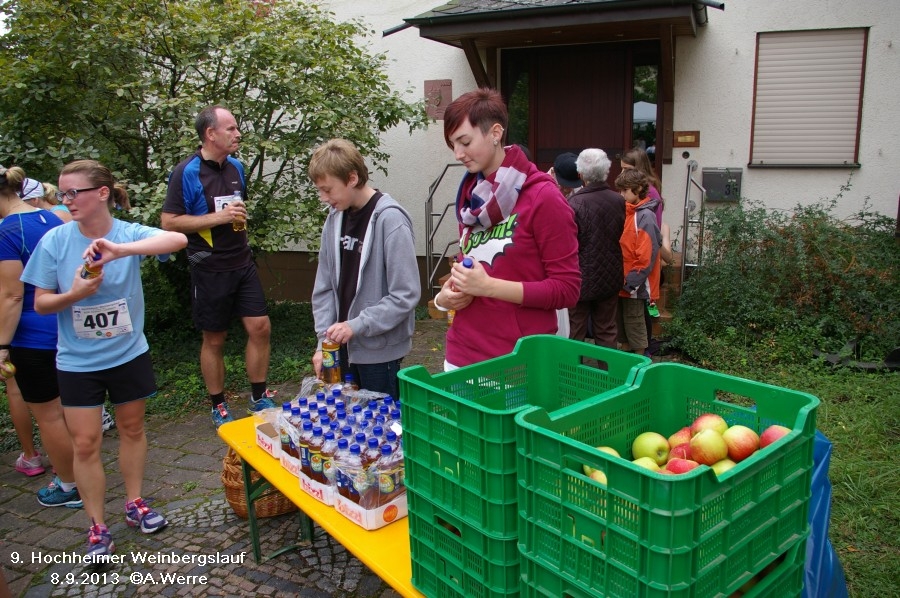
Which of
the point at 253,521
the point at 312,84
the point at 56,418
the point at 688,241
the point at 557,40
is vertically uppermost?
the point at 557,40

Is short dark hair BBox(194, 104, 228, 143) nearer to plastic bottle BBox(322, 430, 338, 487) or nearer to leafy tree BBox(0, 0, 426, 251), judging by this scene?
leafy tree BBox(0, 0, 426, 251)

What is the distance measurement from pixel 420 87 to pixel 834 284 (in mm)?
5359

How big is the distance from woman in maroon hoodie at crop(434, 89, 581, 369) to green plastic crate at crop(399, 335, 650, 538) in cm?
25

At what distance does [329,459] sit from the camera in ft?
8.44

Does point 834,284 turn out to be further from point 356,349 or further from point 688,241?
point 356,349

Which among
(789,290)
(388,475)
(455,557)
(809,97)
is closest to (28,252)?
(388,475)

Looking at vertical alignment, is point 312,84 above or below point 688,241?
above

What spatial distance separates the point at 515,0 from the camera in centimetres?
725

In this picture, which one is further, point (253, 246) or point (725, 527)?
point (253, 246)

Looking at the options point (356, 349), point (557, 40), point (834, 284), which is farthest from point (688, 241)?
point (356, 349)

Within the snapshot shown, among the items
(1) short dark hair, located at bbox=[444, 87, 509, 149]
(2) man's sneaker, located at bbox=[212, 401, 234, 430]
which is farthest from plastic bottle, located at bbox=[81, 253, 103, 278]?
(2) man's sneaker, located at bbox=[212, 401, 234, 430]

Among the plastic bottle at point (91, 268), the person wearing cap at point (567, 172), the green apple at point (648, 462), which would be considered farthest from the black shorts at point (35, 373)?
the person wearing cap at point (567, 172)

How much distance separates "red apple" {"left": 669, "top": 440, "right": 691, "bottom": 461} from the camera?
185 cm

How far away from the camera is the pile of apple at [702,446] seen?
69.3 inches
